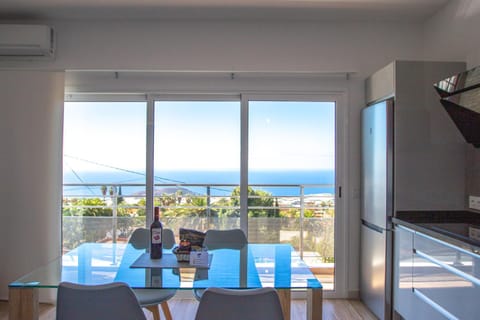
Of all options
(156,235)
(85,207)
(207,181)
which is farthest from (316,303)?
(85,207)

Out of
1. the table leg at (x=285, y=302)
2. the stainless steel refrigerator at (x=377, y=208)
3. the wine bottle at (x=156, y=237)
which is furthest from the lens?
the stainless steel refrigerator at (x=377, y=208)

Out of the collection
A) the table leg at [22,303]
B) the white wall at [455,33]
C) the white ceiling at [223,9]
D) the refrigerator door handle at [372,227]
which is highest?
the white ceiling at [223,9]

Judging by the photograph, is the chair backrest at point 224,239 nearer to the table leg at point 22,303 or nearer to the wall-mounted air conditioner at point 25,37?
the table leg at point 22,303

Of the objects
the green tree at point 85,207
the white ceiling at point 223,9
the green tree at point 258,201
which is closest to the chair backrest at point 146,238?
the green tree at point 258,201

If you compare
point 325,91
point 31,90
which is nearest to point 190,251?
point 325,91

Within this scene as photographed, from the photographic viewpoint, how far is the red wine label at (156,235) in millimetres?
2226

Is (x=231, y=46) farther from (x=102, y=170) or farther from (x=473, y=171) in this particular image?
(x=473, y=171)

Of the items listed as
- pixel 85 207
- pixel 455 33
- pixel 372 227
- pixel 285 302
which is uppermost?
pixel 455 33

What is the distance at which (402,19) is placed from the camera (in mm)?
3494

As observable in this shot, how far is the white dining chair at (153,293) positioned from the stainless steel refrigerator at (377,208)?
170 centimetres

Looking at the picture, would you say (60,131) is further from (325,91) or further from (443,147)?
(443,147)

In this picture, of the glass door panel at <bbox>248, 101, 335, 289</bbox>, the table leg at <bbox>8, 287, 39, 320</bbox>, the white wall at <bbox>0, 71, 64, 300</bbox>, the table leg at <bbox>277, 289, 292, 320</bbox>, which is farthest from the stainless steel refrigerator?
the white wall at <bbox>0, 71, 64, 300</bbox>

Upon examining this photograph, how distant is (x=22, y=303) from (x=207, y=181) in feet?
6.75

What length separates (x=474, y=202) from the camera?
2816mm
